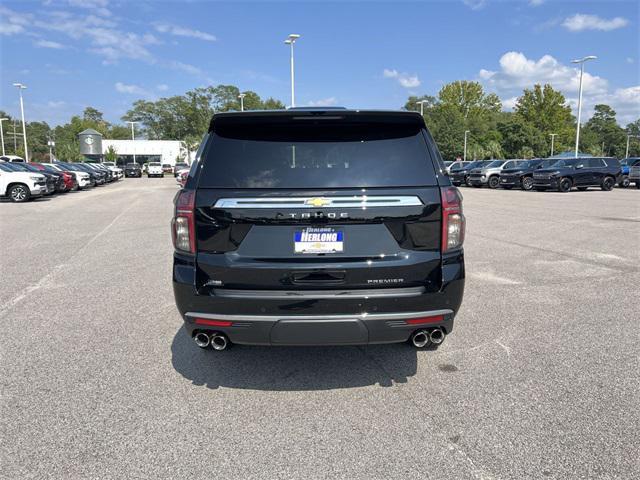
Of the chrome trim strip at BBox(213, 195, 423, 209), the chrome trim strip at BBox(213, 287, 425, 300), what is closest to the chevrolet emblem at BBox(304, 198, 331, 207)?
the chrome trim strip at BBox(213, 195, 423, 209)

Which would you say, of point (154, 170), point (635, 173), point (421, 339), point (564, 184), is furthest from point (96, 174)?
point (635, 173)

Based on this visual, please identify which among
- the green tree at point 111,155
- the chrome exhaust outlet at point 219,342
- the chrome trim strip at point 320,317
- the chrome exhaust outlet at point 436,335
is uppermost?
the green tree at point 111,155

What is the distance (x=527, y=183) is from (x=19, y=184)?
2564 cm

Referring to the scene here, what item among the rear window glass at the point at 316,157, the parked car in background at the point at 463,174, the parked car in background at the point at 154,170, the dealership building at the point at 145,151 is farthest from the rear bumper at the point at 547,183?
the dealership building at the point at 145,151

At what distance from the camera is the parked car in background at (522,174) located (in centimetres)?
2688

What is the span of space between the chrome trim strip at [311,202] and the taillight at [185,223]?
0.19 m

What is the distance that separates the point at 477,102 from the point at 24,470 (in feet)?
367

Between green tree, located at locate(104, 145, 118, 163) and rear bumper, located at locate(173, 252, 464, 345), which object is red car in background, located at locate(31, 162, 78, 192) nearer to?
rear bumper, located at locate(173, 252, 464, 345)

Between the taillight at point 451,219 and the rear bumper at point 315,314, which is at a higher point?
the taillight at point 451,219

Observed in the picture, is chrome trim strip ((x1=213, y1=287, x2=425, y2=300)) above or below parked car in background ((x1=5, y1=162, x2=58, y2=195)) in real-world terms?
below

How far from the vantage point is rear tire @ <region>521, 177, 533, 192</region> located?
88.1 ft

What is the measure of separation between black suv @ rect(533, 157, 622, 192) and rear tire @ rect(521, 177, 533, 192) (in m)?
0.79

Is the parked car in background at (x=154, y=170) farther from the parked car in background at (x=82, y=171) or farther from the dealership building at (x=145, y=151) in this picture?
the dealership building at (x=145, y=151)

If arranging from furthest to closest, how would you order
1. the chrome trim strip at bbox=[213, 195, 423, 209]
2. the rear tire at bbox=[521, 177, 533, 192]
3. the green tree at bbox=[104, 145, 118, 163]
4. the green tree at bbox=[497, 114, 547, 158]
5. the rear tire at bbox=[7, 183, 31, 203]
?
the green tree at bbox=[497, 114, 547, 158] → the green tree at bbox=[104, 145, 118, 163] → the rear tire at bbox=[521, 177, 533, 192] → the rear tire at bbox=[7, 183, 31, 203] → the chrome trim strip at bbox=[213, 195, 423, 209]
